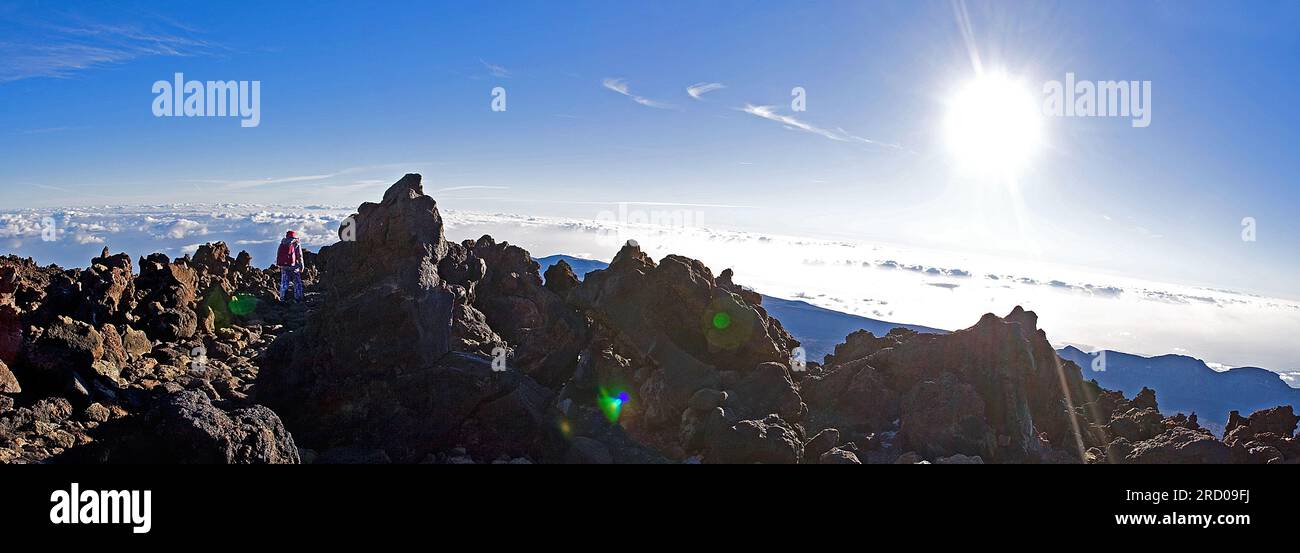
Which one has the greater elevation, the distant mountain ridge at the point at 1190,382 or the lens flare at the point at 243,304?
the lens flare at the point at 243,304

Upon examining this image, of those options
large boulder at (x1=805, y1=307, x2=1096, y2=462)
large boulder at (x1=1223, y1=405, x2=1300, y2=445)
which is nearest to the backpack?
large boulder at (x1=805, y1=307, x2=1096, y2=462)

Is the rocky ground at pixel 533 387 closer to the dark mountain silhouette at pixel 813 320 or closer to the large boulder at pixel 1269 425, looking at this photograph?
the large boulder at pixel 1269 425

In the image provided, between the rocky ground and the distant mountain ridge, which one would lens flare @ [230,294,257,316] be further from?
the distant mountain ridge

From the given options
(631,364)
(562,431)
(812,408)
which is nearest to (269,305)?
(631,364)

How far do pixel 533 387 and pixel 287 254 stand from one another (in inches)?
819

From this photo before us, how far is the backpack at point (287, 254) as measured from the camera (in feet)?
92.6

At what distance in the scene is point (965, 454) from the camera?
43.3 ft

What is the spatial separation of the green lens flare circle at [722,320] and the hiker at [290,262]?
1963 cm

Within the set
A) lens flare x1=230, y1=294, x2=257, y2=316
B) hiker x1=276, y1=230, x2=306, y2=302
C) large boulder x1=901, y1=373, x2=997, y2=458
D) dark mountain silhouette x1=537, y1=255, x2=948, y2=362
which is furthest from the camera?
dark mountain silhouette x1=537, y1=255, x2=948, y2=362

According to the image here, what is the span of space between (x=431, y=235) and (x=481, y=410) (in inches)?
300

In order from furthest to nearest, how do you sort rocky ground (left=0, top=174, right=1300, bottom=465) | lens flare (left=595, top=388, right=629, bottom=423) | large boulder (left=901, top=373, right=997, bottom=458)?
lens flare (left=595, top=388, right=629, bottom=423) → large boulder (left=901, top=373, right=997, bottom=458) → rocky ground (left=0, top=174, right=1300, bottom=465)

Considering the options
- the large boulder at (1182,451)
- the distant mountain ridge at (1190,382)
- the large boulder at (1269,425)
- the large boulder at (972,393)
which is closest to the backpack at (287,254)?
the large boulder at (972,393)

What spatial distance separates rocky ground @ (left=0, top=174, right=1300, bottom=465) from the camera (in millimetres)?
11336
